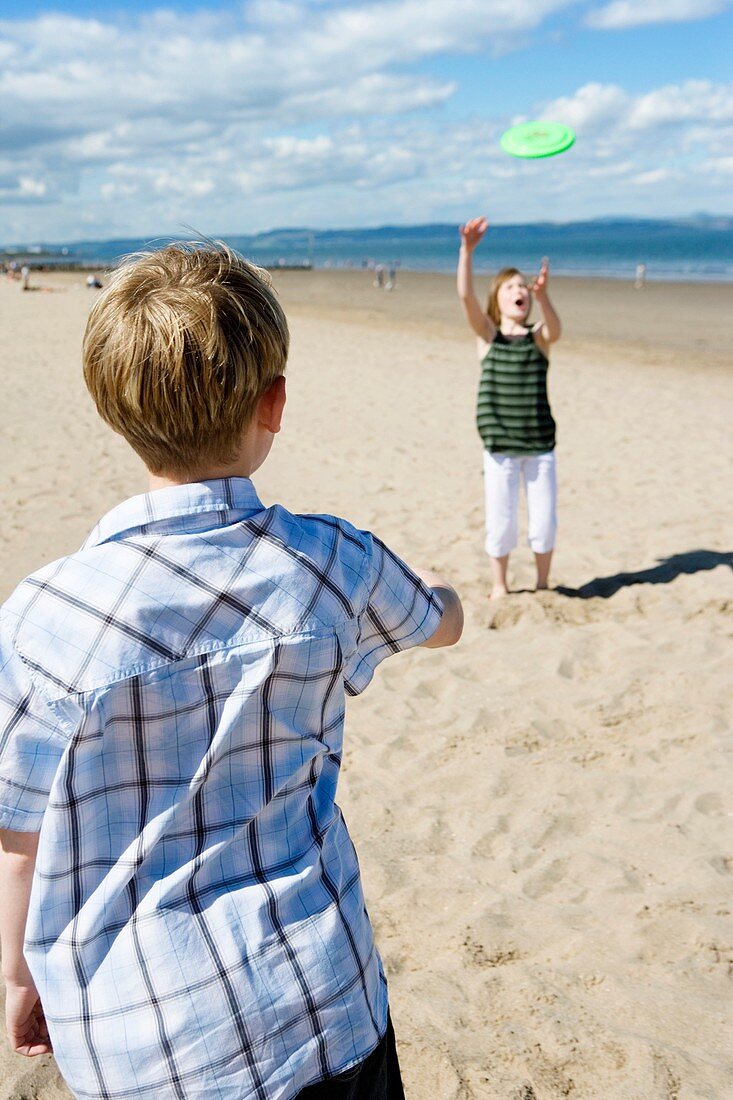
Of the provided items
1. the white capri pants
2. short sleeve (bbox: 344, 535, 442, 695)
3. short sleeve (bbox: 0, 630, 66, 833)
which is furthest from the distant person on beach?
short sleeve (bbox: 0, 630, 66, 833)

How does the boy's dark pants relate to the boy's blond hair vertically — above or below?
below

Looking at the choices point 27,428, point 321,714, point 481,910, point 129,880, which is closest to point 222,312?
point 321,714

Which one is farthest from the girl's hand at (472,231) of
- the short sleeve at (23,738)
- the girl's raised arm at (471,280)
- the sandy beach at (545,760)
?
the short sleeve at (23,738)

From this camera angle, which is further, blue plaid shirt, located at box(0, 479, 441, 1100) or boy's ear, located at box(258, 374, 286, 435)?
boy's ear, located at box(258, 374, 286, 435)

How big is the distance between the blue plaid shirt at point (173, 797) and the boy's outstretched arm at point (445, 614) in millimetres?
288

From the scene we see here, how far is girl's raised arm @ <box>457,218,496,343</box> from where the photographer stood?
4891mm

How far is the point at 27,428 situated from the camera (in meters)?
10.4

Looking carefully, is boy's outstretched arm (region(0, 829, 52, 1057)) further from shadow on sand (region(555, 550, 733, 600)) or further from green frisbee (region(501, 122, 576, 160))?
green frisbee (region(501, 122, 576, 160))

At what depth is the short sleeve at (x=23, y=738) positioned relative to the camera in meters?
1.08

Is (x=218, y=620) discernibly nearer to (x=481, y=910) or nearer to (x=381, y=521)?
(x=481, y=910)

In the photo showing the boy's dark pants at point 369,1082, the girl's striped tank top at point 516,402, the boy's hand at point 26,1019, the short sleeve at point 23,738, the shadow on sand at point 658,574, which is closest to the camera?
the short sleeve at point 23,738

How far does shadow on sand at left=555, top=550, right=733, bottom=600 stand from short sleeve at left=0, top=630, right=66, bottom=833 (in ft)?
15.6

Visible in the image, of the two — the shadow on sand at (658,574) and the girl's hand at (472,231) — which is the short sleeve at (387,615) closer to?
the girl's hand at (472,231)

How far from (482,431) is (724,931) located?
3240mm
